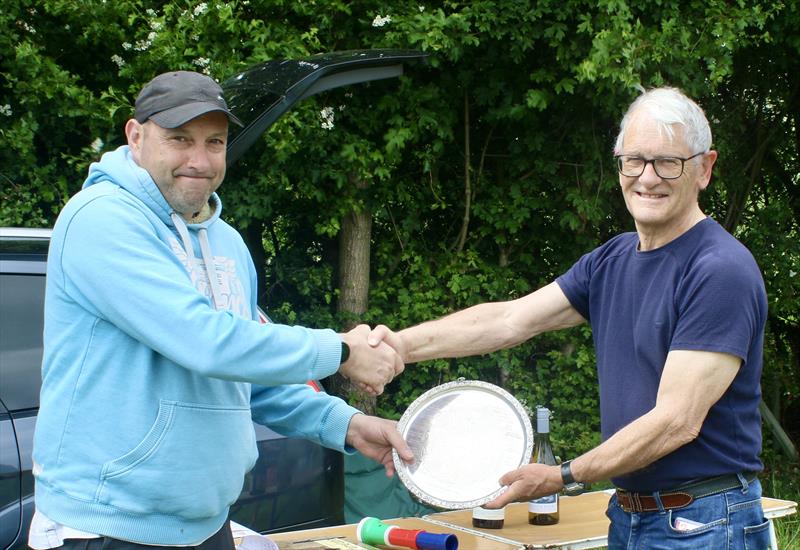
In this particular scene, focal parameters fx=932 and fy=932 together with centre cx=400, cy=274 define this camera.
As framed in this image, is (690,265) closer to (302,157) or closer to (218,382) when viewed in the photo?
(218,382)

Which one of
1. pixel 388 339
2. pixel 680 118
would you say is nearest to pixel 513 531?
pixel 388 339

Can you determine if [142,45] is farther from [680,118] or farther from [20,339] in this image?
[680,118]

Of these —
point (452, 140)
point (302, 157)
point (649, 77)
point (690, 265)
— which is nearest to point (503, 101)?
point (452, 140)

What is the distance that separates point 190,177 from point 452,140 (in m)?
4.28

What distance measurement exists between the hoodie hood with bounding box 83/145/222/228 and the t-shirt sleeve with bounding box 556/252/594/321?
51.2 inches

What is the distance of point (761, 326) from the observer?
2527 millimetres

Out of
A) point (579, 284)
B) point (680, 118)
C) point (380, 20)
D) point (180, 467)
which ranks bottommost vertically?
point (180, 467)

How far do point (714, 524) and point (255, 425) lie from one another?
1.71 m

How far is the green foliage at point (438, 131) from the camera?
5.67m

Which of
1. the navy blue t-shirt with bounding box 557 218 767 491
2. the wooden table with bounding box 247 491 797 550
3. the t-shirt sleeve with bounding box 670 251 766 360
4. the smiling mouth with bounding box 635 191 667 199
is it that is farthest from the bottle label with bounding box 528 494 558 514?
the smiling mouth with bounding box 635 191 667 199

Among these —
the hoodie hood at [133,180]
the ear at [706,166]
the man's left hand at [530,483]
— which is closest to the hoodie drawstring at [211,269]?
the hoodie hood at [133,180]

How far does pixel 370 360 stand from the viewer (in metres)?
2.84

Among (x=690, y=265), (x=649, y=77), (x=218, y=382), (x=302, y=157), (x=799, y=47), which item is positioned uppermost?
(x=799, y=47)

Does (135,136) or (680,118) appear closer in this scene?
(135,136)
